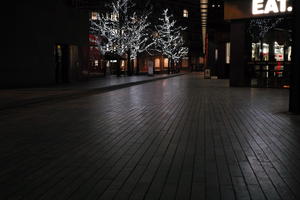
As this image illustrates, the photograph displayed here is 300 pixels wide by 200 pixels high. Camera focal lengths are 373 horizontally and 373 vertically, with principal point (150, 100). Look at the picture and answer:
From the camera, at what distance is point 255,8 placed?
72.1 ft

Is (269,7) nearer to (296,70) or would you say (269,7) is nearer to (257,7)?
(257,7)

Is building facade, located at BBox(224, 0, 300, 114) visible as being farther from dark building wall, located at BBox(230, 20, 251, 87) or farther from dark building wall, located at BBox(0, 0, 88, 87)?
dark building wall, located at BBox(0, 0, 88, 87)

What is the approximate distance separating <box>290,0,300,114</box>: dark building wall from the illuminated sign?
35.4 ft

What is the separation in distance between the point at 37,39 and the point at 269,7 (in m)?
14.3

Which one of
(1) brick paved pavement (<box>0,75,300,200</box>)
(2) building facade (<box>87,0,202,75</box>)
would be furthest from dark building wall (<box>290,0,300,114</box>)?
(2) building facade (<box>87,0,202,75</box>)

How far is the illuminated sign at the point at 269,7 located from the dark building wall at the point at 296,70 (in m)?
10.8

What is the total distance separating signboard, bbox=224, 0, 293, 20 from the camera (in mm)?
20875

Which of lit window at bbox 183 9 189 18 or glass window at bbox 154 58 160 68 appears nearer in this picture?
glass window at bbox 154 58 160 68

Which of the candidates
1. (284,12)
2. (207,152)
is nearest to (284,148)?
(207,152)

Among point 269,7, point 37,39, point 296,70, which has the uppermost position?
point 269,7

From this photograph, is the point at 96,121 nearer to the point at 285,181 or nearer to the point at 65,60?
the point at 285,181

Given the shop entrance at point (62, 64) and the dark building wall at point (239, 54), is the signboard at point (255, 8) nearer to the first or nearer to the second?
the dark building wall at point (239, 54)

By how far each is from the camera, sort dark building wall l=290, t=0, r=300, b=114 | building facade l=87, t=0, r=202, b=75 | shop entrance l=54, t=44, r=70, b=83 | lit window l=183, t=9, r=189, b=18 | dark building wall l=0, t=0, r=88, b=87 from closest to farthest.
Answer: dark building wall l=290, t=0, r=300, b=114 < dark building wall l=0, t=0, r=88, b=87 < shop entrance l=54, t=44, r=70, b=83 < building facade l=87, t=0, r=202, b=75 < lit window l=183, t=9, r=189, b=18

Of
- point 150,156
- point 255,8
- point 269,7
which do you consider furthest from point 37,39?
point 150,156
